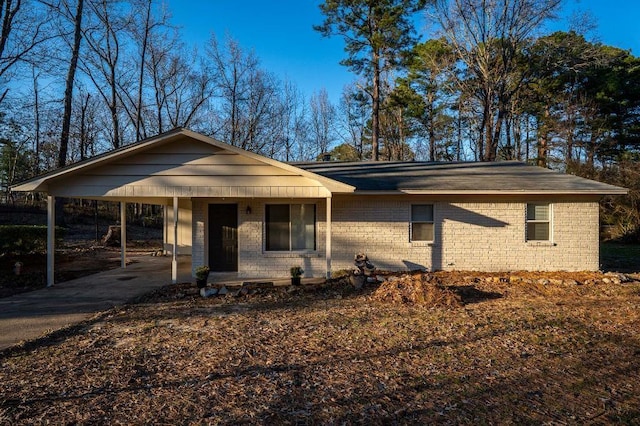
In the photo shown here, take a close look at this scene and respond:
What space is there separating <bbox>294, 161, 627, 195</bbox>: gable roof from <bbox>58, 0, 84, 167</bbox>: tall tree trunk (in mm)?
12662

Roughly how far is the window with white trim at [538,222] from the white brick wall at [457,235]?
0.16m

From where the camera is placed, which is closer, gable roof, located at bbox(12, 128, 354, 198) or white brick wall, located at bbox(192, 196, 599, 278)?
gable roof, located at bbox(12, 128, 354, 198)

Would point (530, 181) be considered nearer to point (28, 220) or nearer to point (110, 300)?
point (110, 300)

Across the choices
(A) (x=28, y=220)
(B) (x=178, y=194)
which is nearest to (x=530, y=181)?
(B) (x=178, y=194)

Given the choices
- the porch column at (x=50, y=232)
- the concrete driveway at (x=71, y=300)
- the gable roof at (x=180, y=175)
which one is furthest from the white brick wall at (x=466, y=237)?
the porch column at (x=50, y=232)

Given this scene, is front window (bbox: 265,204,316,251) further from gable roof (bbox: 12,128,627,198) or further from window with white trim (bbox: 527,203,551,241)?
window with white trim (bbox: 527,203,551,241)

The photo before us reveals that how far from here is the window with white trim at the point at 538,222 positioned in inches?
399

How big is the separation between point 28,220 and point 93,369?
25.3 meters

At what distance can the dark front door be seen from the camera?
10.3 m

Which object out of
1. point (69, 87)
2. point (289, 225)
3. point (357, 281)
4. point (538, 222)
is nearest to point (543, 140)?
point (538, 222)

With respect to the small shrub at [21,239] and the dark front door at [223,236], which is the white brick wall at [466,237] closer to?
the dark front door at [223,236]

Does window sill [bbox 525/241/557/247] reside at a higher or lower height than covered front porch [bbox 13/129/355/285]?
lower

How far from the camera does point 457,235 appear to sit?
10094 millimetres

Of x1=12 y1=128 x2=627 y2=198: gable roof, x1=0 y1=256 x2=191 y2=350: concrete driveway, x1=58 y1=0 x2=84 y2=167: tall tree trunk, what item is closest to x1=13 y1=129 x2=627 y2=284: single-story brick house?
x1=12 y1=128 x2=627 y2=198: gable roof
